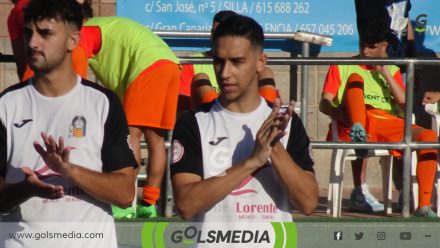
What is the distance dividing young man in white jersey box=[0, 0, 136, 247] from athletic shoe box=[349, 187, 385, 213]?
570cm

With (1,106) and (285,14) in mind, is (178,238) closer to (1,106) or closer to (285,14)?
(1,106)

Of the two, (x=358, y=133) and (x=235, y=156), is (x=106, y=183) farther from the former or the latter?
(x=358, y=133)

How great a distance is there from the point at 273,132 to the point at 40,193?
2.69 feet

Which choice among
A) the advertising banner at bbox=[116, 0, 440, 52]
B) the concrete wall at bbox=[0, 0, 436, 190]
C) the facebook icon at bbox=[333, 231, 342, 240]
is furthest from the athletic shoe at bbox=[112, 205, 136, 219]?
the concrete wall at bbox=[0, 0, 436, 190]

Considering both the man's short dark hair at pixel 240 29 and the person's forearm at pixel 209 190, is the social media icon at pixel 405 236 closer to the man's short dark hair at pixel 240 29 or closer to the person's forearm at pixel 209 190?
the man's short dark hair at pixel 240 29

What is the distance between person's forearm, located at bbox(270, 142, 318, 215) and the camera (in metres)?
3.95

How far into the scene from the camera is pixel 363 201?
959cm

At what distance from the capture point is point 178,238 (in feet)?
18.9

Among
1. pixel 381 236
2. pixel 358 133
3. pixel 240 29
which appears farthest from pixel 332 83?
pixel 240 29

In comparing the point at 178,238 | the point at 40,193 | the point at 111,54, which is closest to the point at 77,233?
the point at 40,193

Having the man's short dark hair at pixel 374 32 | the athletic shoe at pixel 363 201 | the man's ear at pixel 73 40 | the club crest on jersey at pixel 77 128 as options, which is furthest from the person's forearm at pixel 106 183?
the athletic shoe at pixel 363 201

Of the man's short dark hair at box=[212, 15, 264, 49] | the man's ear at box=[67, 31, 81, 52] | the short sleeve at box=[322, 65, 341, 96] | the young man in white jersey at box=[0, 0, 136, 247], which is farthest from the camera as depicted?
the short sleeve at box=[322, 65, 341, 96]

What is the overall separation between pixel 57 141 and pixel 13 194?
23 centimetres

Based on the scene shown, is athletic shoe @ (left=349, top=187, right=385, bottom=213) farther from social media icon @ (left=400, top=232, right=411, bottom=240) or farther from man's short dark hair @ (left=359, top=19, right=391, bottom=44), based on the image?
social media icon @ (left=400, top=232, right=411, bottom=240)
